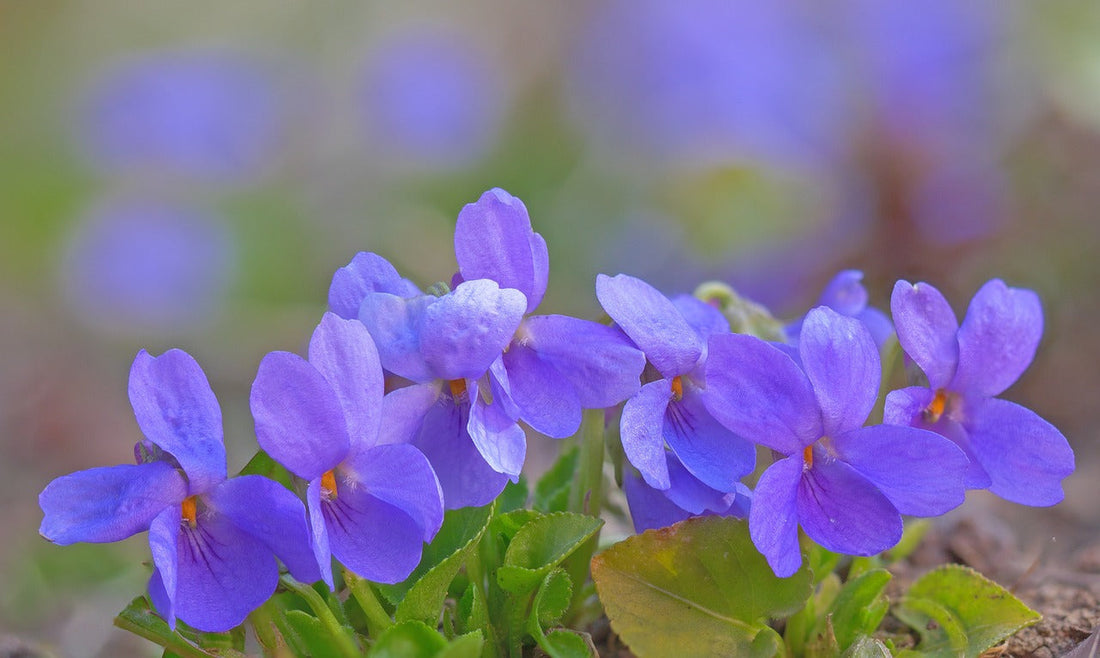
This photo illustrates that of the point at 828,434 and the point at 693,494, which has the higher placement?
the point at 828,434

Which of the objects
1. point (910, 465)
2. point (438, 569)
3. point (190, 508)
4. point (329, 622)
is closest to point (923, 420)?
point (910, 465)

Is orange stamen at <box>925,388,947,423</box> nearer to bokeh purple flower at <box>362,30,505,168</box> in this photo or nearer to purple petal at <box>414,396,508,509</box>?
purple petal at <box>414,396,508,509</box>

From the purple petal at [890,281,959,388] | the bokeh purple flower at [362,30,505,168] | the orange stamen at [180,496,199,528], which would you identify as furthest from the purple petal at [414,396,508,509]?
the bokeh purple flower at [362,30,505,168]

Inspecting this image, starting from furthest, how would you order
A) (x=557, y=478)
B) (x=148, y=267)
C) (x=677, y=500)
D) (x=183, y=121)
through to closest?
(x=183, y=121) < (x=148, y=267) < (x=557, y=478) < (x=677, y=500)

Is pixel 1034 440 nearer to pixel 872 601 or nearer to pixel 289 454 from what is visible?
pixel 872 601

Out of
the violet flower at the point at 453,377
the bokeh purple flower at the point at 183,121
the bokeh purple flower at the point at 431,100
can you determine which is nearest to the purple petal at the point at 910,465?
the violet flower at the point at 453,377

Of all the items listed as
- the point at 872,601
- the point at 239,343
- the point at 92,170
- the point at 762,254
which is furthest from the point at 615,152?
the point at 872,601

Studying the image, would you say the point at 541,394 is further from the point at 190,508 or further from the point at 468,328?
the point at 190,508

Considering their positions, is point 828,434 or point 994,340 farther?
point 994,340

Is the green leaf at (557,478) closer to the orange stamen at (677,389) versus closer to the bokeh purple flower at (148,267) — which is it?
the orange stamen at (677,389)
